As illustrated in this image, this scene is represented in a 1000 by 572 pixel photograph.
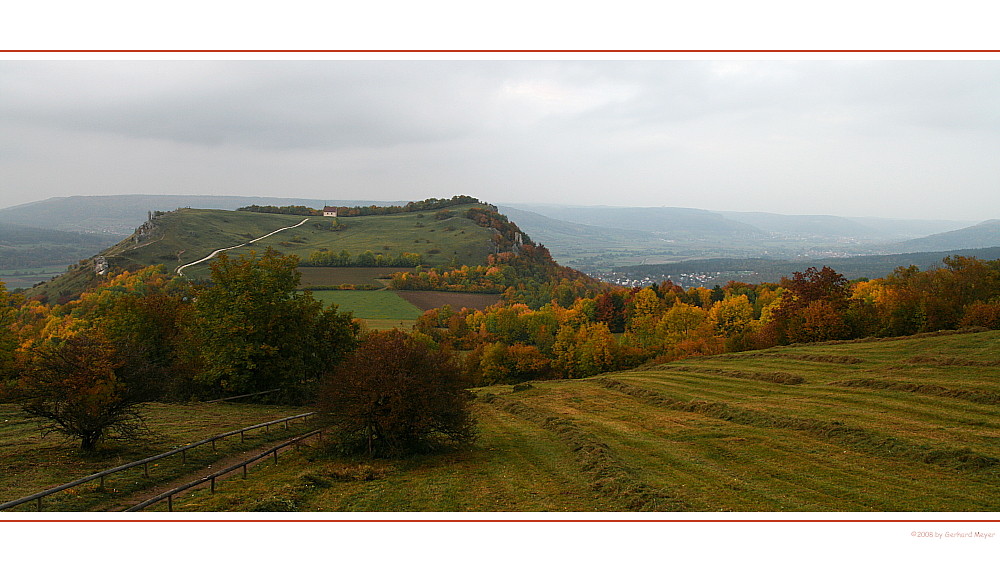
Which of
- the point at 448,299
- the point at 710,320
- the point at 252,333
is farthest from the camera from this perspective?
the point at 448,299

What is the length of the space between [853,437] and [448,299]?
91860 mm

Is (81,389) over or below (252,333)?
over

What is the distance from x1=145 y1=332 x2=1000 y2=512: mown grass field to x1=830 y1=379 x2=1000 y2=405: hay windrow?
0.09 m

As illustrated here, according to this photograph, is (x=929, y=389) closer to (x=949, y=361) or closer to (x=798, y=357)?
(x=949, y=361)

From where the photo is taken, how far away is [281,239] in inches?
6102

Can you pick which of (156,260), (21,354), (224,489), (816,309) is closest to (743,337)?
(816,309)

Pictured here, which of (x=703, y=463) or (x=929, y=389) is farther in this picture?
Result: (x=929, y=389)

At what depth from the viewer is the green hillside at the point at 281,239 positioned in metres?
122

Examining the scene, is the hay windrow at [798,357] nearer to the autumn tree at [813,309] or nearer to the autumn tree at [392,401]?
the autumn tree at [813,309]

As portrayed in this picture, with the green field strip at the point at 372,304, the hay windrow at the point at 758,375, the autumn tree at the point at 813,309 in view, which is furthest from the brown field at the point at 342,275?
the hay windrow at the point at 758,375

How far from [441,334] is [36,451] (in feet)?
219

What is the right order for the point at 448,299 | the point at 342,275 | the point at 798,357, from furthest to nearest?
the point at 342,275 < the point at 448,299 < the point at 798,357

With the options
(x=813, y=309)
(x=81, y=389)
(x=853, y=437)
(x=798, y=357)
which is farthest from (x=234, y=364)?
(x=813, y=309)

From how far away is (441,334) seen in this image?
82375 mm
